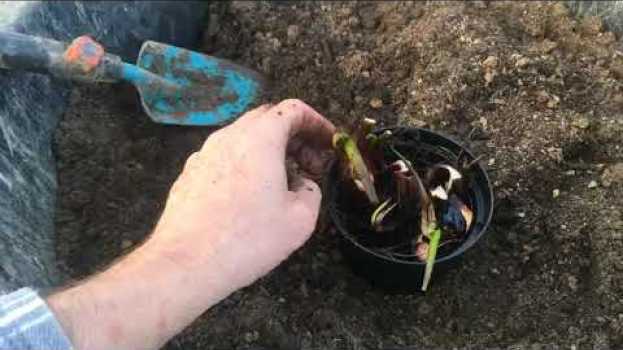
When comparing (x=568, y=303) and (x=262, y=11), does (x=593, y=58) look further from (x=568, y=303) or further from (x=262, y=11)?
(x=262, y=11)

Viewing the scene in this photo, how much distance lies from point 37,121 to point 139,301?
2.40 ft

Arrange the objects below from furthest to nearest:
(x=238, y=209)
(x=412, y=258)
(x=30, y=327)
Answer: (x=412, y=258), (x=238, y=209), (x=30, y=327)

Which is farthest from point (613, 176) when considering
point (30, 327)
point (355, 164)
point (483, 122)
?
point (30, 327)

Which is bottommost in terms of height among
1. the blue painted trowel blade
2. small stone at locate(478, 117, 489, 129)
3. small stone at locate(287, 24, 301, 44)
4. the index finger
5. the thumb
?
small stone at locate(478, 117, 489, 129)

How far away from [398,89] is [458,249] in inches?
24.0

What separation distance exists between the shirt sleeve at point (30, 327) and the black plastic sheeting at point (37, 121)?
295 mm

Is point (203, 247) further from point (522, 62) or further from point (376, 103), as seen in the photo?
point (522, 62)

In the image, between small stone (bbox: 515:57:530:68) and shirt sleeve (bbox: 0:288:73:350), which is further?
small stone (bbox: 515:57:530:68)

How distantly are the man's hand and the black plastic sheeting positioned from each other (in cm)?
34

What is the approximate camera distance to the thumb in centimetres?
120

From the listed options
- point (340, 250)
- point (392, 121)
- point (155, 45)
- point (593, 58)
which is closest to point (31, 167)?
point (155, 45)

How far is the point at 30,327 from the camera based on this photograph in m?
1.05

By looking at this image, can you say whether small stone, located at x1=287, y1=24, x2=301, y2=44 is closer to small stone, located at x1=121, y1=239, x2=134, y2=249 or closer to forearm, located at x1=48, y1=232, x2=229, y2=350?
small stone, located at x1=121, y1=239, x2=134, y2=249

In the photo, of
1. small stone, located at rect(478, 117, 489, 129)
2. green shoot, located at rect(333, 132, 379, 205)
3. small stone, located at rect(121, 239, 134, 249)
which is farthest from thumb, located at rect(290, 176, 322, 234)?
small stone, located at rect(478, 117, 489, 129)
